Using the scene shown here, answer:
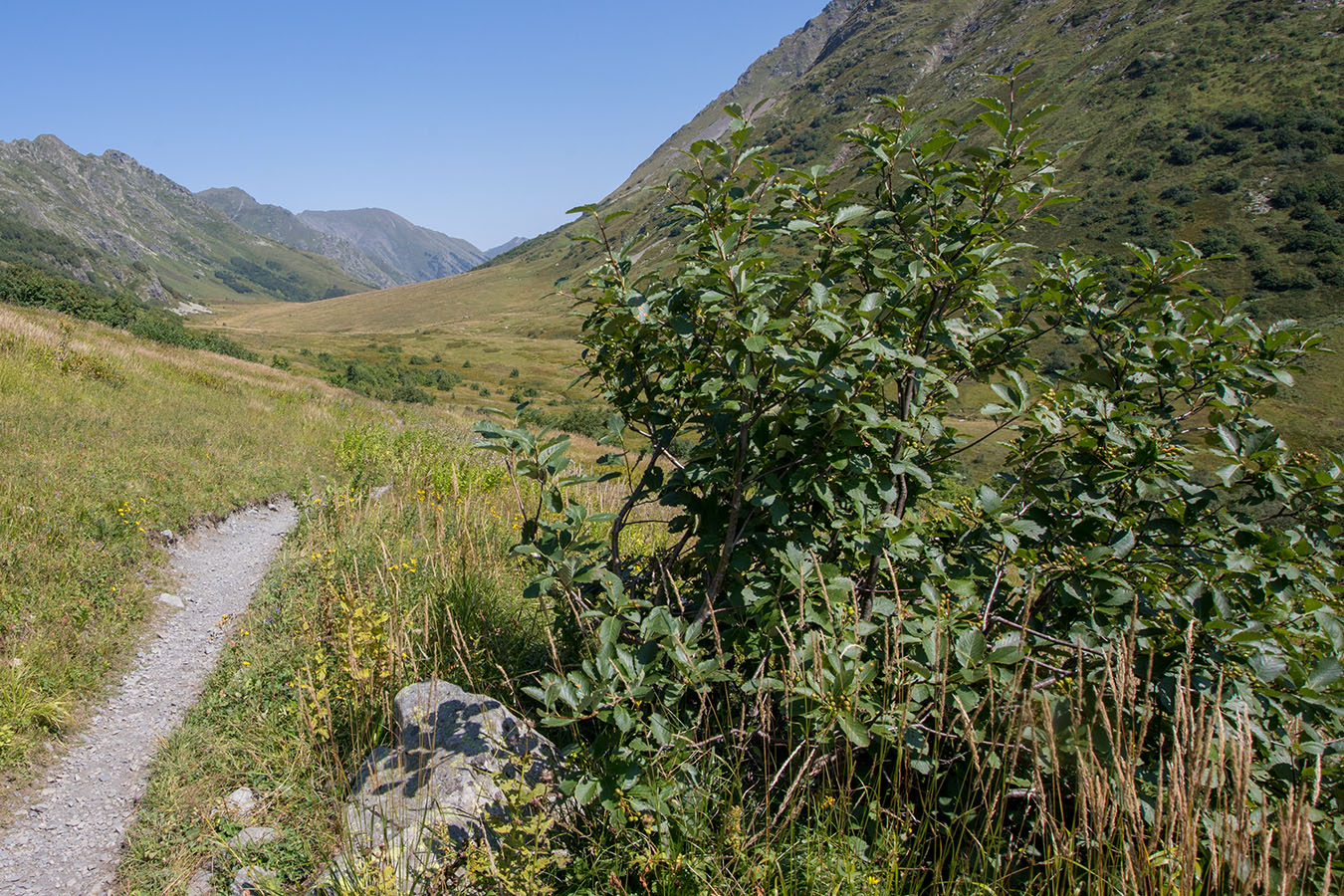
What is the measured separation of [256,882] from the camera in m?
2.84

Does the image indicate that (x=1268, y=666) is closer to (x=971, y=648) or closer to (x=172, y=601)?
(x=971, y=648)

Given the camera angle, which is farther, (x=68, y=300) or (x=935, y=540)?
(x=68, y=300)

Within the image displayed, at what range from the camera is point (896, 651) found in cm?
246

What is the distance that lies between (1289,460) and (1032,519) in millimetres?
990

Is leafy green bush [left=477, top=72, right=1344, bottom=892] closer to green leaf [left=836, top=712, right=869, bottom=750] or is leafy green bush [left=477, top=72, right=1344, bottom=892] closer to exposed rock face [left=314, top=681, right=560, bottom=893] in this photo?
green leaf [left=836, top=712, right=869, bottom=750]

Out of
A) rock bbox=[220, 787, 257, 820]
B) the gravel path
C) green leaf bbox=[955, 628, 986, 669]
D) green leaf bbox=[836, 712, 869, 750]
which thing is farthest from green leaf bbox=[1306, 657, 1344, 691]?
the gravel path

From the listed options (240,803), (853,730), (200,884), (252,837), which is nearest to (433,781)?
(252,837)

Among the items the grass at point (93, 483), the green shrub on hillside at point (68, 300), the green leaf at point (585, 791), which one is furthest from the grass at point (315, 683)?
the green shrub on hillside at point (68, 300)

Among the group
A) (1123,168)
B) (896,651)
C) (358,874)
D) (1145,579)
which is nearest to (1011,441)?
(1145,579)

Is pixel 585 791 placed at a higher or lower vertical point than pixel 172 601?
lower

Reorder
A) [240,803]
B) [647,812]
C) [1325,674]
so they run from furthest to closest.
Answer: [240,803]
[647,812]
[1325,674]

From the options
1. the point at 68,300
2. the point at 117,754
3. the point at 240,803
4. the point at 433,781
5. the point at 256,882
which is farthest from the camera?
the point at 68,300

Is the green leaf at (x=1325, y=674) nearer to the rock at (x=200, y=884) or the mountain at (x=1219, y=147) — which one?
the rock at (x=200, y=884)

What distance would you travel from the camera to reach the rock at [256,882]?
2.92 meters
